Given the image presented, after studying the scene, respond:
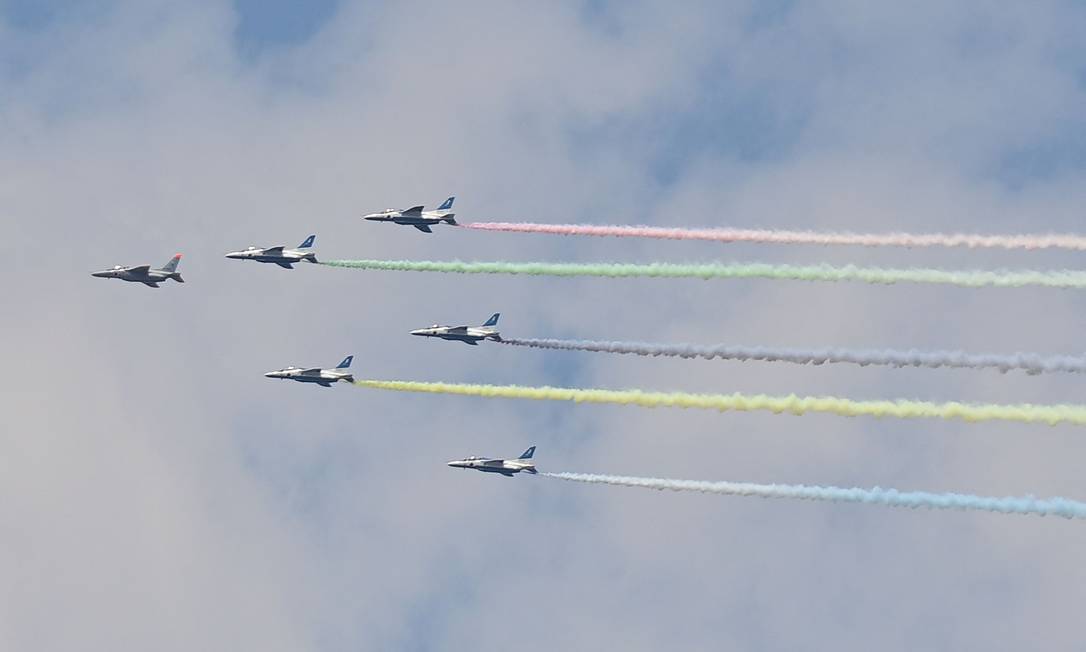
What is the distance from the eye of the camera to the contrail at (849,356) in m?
104

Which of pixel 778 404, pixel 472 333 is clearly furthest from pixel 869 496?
pixel 472 333

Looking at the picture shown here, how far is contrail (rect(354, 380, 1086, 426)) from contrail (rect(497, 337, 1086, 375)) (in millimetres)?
2288

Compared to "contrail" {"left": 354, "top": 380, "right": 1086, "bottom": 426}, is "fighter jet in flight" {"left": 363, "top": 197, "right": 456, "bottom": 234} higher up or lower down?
higher up

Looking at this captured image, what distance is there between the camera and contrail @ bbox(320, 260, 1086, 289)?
112 m

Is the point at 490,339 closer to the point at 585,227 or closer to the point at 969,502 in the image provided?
the point at 585,227

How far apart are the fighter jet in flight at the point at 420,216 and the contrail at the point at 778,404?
38.3ft

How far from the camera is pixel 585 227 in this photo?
133875 millimetres

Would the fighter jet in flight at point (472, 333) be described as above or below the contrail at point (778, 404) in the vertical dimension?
above

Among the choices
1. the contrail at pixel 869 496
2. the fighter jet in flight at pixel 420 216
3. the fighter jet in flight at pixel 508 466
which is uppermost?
the fighter jet in flight at pixel 420 216

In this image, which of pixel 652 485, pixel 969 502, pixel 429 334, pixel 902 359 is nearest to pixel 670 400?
pixel 652 485

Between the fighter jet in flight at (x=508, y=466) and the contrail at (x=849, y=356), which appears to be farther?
the fighter jet in flight at (x=508, y=466)

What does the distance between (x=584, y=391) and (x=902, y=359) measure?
2265cm

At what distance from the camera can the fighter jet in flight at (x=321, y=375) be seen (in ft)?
507

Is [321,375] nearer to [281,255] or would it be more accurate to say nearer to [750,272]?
[281,255]
